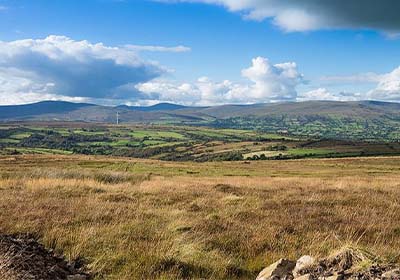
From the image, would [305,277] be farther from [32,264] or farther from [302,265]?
[32,264]

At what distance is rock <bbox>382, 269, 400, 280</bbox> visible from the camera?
235 inches

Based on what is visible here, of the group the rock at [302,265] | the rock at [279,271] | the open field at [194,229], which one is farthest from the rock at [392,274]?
the open field at [194,229]

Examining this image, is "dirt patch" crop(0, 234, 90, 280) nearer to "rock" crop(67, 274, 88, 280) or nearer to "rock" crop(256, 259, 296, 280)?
"rock" crop(67, 274, 88, 280)

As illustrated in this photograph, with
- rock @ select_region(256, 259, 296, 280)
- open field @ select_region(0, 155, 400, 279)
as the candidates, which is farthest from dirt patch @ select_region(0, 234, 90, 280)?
rock @ select_region(256, 259, 296, 280)

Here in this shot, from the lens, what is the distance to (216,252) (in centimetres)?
999

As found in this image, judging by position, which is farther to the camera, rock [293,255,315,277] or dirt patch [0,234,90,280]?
rock [293,255,315,277]

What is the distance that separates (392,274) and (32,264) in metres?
6.38

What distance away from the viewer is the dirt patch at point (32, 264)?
7.09 metres

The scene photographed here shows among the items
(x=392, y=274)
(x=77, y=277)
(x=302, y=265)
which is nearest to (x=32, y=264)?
(x=77, y=277)

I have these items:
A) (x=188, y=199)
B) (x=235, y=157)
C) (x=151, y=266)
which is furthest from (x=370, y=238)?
(x=235, y=157)

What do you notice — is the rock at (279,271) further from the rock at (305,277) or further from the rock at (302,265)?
the rock at (305,277)

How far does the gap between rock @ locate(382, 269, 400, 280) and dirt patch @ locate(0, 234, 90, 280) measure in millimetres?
5476

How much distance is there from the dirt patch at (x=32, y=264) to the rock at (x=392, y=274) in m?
5.48

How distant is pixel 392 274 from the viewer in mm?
6066
